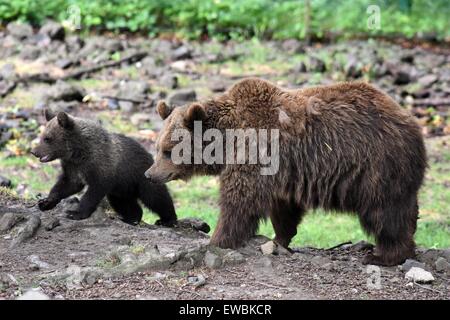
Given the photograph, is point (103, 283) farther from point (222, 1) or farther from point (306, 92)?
point (222, 1)

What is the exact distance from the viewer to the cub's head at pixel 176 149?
761 centimetres

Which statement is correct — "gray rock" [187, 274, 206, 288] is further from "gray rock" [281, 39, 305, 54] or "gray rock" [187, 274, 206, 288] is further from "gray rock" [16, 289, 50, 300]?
"gray rock" [281, 39, 305, 54]

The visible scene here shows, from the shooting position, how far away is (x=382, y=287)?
6.80 meters

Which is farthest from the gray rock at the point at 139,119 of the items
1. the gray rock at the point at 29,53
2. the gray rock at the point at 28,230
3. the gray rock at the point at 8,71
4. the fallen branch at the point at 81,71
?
the gray rock at the point at 28,230

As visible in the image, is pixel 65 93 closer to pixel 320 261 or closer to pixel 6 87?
pixel 6 87

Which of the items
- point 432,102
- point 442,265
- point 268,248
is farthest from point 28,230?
point 432,102

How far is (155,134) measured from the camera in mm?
14672

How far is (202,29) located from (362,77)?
5.37 metres

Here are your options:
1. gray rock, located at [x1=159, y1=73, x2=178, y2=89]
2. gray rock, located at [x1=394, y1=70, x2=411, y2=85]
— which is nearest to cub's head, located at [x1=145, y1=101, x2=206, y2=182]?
gray rock, located at [x1=159, y1=73, x2=178, y2=89]

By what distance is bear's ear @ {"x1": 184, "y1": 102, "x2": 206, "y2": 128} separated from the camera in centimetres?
740

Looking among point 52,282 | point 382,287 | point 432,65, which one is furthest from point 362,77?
point 52,282

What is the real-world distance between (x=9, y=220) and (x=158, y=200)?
1866 millimetres

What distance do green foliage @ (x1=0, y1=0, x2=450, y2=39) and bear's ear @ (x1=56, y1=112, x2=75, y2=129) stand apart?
479 inches

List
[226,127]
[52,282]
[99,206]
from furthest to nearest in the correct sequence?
[99,206], [226,127], [52,282]
